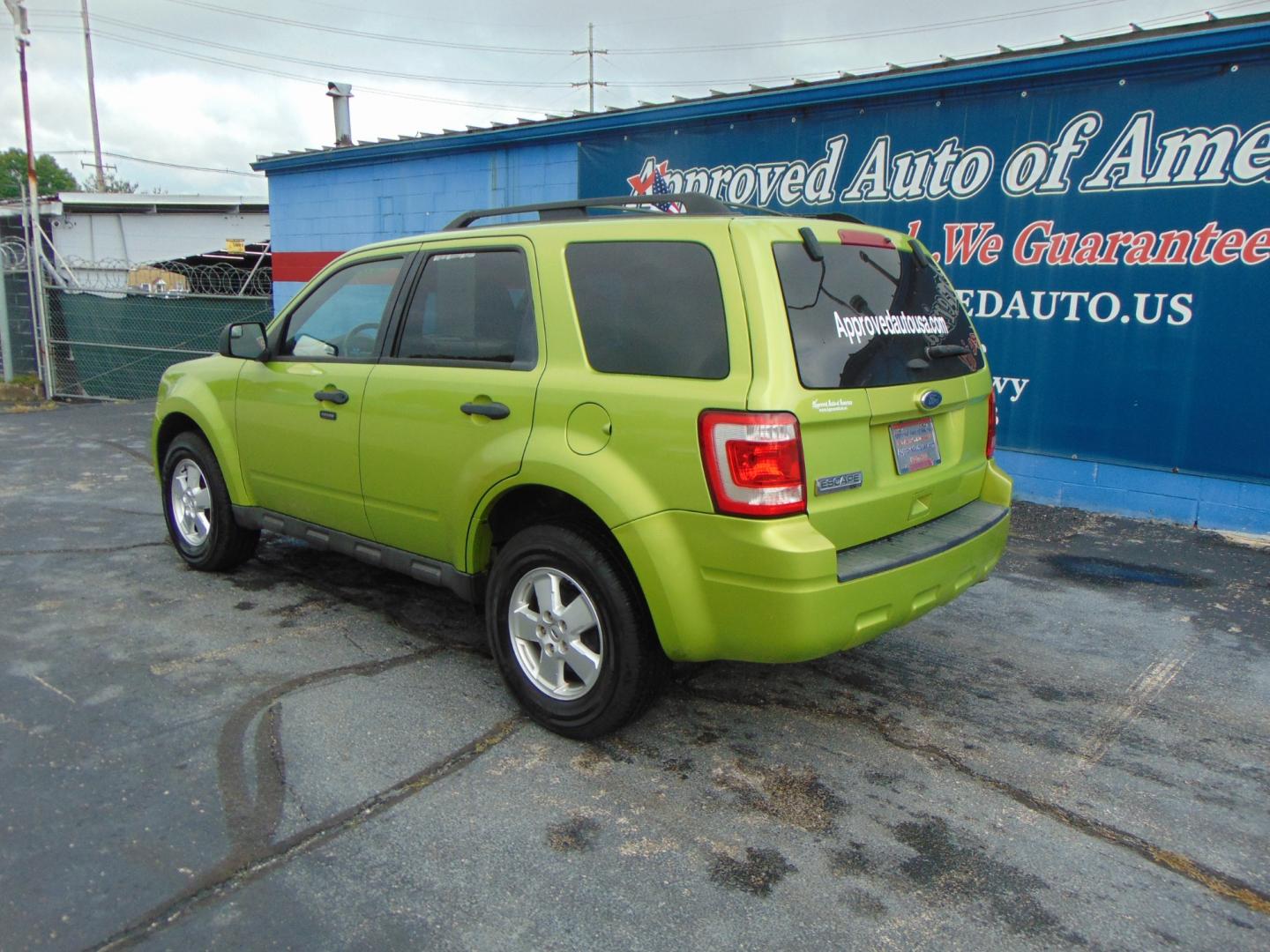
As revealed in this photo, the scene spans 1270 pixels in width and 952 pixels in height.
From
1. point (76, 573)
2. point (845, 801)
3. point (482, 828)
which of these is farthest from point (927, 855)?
point (76, 573)

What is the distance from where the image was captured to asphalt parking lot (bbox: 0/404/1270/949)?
2.56 meters

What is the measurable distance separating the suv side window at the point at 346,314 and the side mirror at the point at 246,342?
0.40ft

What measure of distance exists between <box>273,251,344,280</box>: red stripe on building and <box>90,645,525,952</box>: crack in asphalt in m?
10.3

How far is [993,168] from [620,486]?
5.71 meters

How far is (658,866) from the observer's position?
2.78 metres

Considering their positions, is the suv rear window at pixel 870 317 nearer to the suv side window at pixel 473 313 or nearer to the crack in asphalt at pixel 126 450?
the suv side window at pixel 473 313

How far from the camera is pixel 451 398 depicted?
3797 millimetres

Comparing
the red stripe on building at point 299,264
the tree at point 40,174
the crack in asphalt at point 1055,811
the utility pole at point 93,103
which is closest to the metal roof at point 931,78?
the red stripe on building at point 299,264

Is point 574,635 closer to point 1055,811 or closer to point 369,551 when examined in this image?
point 369,551

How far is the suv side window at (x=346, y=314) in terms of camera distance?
4.34 meters

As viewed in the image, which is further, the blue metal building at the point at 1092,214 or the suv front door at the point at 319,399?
the blue metal building at the point at 1092,214

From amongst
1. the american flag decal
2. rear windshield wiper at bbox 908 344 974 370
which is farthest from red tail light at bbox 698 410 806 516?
the american flag decal

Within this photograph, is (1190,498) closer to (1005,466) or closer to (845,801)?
(1005,466)

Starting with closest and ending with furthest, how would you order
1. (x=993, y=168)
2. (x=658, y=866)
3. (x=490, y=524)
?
(x=658, y=866)
(x=490, y=524)
(x=993, y=168)
